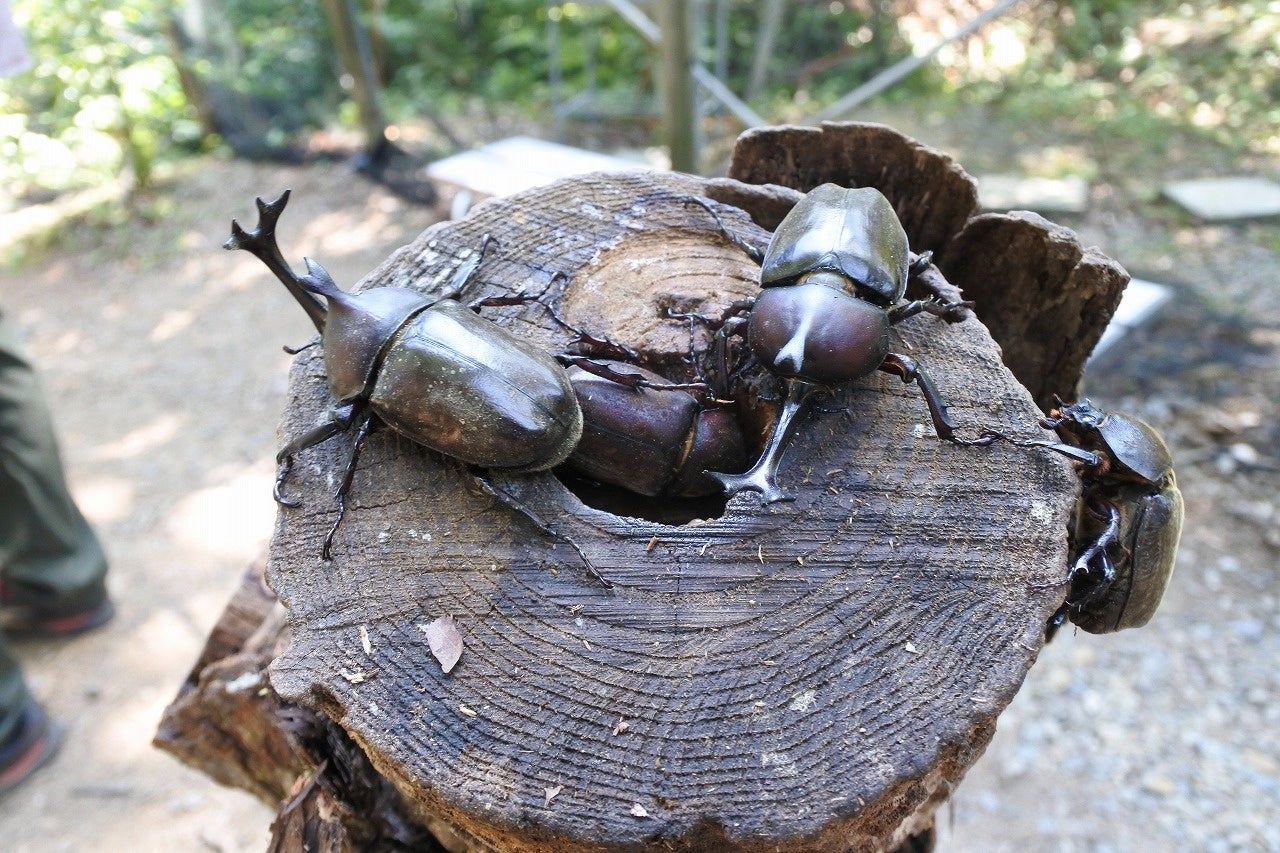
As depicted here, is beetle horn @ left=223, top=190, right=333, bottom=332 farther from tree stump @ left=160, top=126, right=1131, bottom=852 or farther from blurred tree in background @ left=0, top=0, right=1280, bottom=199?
blurred tree in background @ left=0, top=0, right=1280, bottom=199

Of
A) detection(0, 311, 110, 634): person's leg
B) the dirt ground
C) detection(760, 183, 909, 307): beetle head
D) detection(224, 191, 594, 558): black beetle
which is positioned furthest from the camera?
detection(0, 311, 110, 634): person's leg

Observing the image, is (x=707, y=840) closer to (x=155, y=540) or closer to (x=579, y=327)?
(x=579, y=327)

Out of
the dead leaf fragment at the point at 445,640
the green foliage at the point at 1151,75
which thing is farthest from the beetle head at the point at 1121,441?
the green foliage at the point at 1151,75

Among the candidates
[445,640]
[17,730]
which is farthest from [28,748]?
[445,640]

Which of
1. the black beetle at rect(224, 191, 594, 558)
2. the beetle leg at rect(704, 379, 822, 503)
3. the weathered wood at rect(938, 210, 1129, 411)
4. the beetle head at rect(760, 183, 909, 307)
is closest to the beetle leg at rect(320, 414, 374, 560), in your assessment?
the black beetle at rect(224, 191, 594, 558)

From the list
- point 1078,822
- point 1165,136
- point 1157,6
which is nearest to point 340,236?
point 1078,822

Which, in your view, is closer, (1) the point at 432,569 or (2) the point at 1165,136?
(1) the point at 432,569
